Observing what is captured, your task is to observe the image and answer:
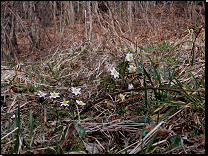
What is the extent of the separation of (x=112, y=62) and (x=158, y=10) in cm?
146

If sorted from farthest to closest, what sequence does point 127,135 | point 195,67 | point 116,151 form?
point 195,67, point 127,135, point 116,151

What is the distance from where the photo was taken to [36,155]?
2.60 ft

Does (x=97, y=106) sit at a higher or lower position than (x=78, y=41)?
lower

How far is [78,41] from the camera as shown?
2.42 m

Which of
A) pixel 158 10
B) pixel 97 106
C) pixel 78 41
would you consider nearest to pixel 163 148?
pixel 97 106

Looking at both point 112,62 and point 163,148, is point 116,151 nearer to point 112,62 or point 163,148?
point 163,148

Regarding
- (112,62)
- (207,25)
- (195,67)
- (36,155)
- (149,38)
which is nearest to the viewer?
(36,155)

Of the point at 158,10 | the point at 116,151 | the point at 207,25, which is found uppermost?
the point at 158,10

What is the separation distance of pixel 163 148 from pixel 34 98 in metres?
1.04

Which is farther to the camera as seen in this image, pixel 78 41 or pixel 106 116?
pixel 78 41

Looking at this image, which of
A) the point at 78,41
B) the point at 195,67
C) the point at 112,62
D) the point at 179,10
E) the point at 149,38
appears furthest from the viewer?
the point at 179,10

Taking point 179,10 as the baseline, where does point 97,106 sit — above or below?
below

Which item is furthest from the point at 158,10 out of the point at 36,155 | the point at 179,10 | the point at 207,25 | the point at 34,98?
the point at 36,155

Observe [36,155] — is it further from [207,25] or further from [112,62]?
[207,25]
